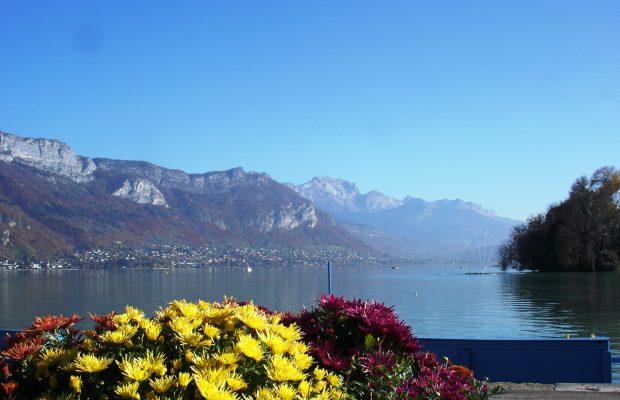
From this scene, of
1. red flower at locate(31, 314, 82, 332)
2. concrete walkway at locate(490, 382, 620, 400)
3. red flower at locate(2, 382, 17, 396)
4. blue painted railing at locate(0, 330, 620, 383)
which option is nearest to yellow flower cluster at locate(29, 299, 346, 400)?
red flower at locate(2, 382, 17, 396)

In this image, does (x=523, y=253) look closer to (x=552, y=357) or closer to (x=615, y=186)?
(x=615, y=186)

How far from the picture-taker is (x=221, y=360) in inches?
144

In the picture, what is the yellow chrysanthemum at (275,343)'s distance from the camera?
3.93 metres

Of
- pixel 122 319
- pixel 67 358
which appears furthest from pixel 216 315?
pixel 67 358

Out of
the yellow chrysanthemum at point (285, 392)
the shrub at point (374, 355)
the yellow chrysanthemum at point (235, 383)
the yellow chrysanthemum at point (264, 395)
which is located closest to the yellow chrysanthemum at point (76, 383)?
the yellow chrysanthemum at point (235, 383)

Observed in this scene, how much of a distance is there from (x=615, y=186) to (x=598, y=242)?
24.8 ft

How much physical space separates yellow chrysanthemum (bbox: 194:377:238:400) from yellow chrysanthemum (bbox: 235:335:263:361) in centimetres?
35

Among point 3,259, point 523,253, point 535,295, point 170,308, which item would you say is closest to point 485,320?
point 535,295

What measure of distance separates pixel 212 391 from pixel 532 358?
24.3 feet

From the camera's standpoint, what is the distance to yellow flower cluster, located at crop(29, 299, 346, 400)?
3.51 meters

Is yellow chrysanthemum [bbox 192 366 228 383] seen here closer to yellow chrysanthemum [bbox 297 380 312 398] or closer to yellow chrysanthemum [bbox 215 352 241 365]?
yellow chrysanthemum [bbox 215 352 241 365]

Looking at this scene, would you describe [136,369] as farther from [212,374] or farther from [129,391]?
[212,374]

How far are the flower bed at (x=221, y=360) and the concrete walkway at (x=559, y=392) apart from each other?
351cm

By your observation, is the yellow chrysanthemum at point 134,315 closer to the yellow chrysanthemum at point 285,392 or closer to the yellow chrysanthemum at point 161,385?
the yellow chrysanthemum at point 161,385
